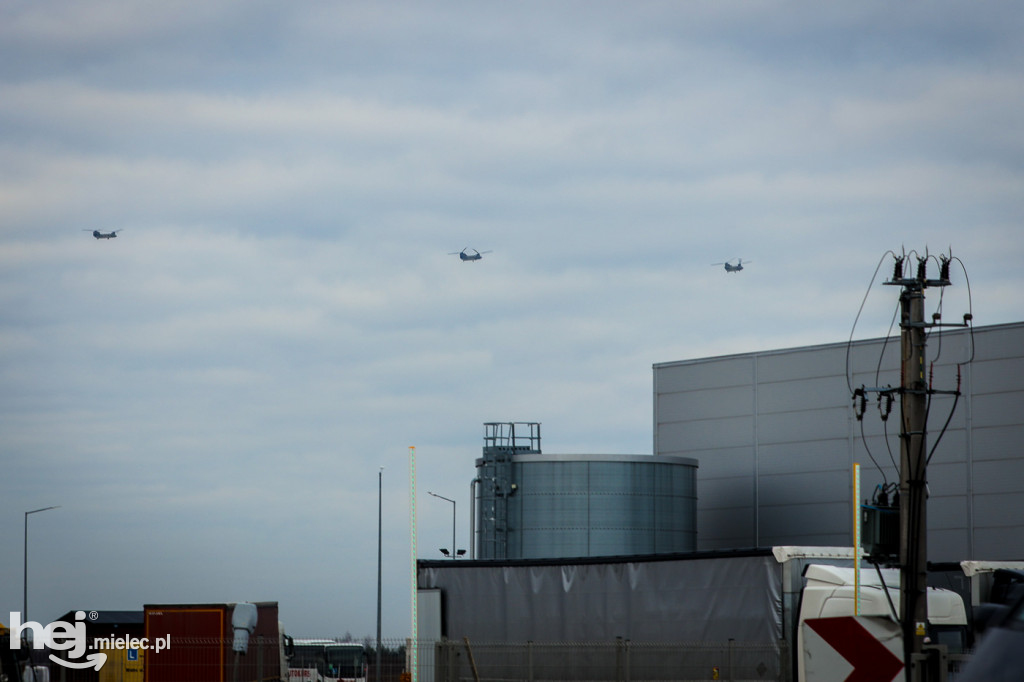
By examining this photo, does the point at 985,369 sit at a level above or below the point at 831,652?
above

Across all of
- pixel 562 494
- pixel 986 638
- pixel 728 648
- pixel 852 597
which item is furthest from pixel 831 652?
pixel 562 494

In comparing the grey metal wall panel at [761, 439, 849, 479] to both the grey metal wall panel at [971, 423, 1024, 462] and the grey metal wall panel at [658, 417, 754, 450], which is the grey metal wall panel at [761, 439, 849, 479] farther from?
the grey metal wall panel at [971, 423, 1024, 462]

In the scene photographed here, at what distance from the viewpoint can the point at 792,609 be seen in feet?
88.8

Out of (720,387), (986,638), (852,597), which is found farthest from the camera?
(720,387)

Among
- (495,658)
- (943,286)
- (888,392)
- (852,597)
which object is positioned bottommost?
(495,658)

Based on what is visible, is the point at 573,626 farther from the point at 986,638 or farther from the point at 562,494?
the point at 986,638

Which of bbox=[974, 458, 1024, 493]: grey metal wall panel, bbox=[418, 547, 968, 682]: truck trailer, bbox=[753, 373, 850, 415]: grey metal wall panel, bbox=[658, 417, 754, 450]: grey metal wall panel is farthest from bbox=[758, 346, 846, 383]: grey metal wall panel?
bbox=[418, 547, 968, 682]: truck trailer

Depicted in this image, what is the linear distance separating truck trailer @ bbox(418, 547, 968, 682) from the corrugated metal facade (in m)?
19.2

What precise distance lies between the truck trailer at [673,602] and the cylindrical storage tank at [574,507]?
18.9 metres

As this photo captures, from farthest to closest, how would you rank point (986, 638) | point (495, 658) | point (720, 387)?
point (720, 387)
point (495, 658)
point (986, 638)

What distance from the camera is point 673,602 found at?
95.5 ft

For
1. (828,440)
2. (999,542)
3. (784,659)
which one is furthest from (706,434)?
(784,659)

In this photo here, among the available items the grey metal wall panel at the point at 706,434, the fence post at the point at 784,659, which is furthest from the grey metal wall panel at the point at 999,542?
the fence post at the point at 784,659

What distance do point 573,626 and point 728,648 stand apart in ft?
17.3
